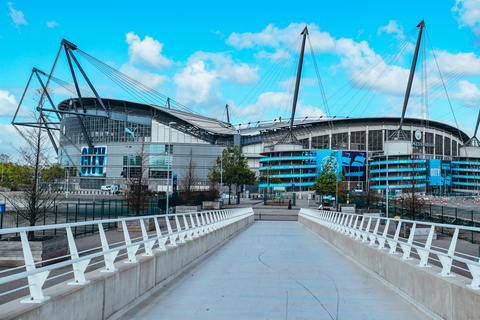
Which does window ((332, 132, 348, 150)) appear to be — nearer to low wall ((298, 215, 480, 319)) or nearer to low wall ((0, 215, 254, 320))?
low wall ((298, 215, 480, 319))

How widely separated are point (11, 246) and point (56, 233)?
703cm

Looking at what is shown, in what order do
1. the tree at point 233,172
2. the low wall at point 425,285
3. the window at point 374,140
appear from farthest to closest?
the window at point 374,140 < the tree at point 233,172 < the low wall at point 425,285

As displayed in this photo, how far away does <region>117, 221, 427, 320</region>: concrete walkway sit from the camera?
26.2 feet

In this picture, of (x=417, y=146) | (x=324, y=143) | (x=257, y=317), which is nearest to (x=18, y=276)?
(x=257, y=317)

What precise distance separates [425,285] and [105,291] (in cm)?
590

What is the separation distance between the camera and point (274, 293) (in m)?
9.72

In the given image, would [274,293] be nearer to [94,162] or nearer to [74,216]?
[74,216]

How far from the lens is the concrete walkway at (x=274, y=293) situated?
315 inches

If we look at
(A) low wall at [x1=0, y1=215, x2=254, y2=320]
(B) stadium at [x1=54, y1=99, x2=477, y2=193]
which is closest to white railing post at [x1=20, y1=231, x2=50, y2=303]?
(A) low wall at [x1=0, y1=215, x2=254, y2=320]

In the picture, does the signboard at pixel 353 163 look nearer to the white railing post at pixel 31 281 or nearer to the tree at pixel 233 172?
the tree at pixel 233 172

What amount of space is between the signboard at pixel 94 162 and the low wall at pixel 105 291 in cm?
11784

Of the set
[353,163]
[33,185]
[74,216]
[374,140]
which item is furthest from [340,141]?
[33,185]

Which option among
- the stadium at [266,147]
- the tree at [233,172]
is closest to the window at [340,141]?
the stadium at [266,147]

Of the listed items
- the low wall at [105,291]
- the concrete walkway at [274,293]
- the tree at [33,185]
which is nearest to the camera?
the low wall at [105,291]
